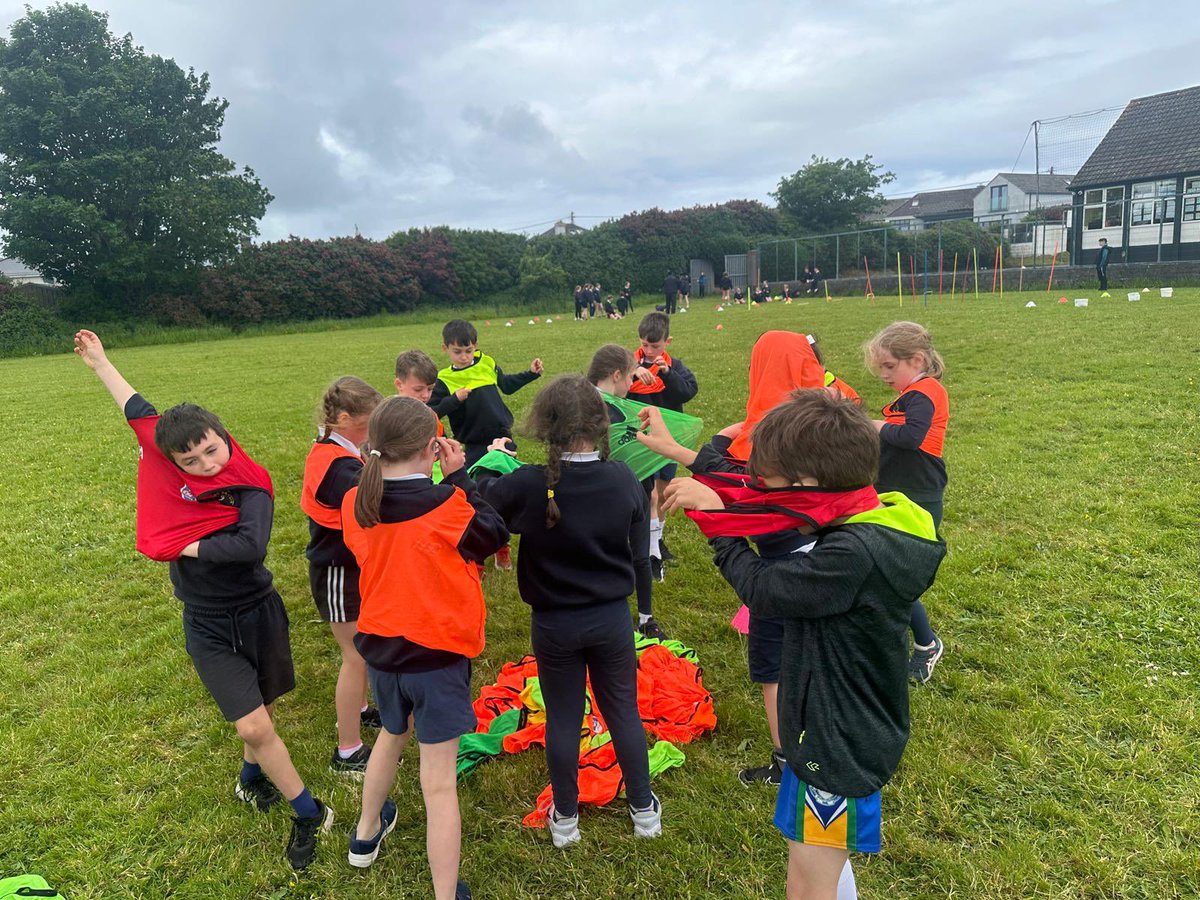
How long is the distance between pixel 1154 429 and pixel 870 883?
7.30 metres

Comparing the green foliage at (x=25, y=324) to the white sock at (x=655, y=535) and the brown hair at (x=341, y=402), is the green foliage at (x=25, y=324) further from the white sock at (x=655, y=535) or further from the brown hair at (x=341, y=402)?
the brown hair at (x=341, y=402)

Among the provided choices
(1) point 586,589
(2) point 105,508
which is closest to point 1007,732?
(1) point 586,589

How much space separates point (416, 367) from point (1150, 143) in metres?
36.6

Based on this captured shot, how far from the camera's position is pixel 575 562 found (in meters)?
2.48

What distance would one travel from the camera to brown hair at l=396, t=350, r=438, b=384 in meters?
3.89

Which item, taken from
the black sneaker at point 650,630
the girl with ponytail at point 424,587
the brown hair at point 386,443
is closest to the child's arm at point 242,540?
the girl with ponytail at point 424,587

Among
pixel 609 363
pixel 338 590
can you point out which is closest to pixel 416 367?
pixel 609 363

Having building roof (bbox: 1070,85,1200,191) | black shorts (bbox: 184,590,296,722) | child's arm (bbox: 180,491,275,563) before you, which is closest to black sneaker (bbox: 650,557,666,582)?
black shorts (bbox: 184,590,296,722)

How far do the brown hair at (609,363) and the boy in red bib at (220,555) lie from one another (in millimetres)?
1762

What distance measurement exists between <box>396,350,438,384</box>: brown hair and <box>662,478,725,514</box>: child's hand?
232cm

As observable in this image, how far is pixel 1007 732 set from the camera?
3.30m

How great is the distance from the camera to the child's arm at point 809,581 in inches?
68.8

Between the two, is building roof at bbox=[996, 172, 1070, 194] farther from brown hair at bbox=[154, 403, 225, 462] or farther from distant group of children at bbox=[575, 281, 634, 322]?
brown hair at bbox=[154, 403, 225, 462]

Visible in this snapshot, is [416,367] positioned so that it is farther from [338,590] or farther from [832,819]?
[832,819]
